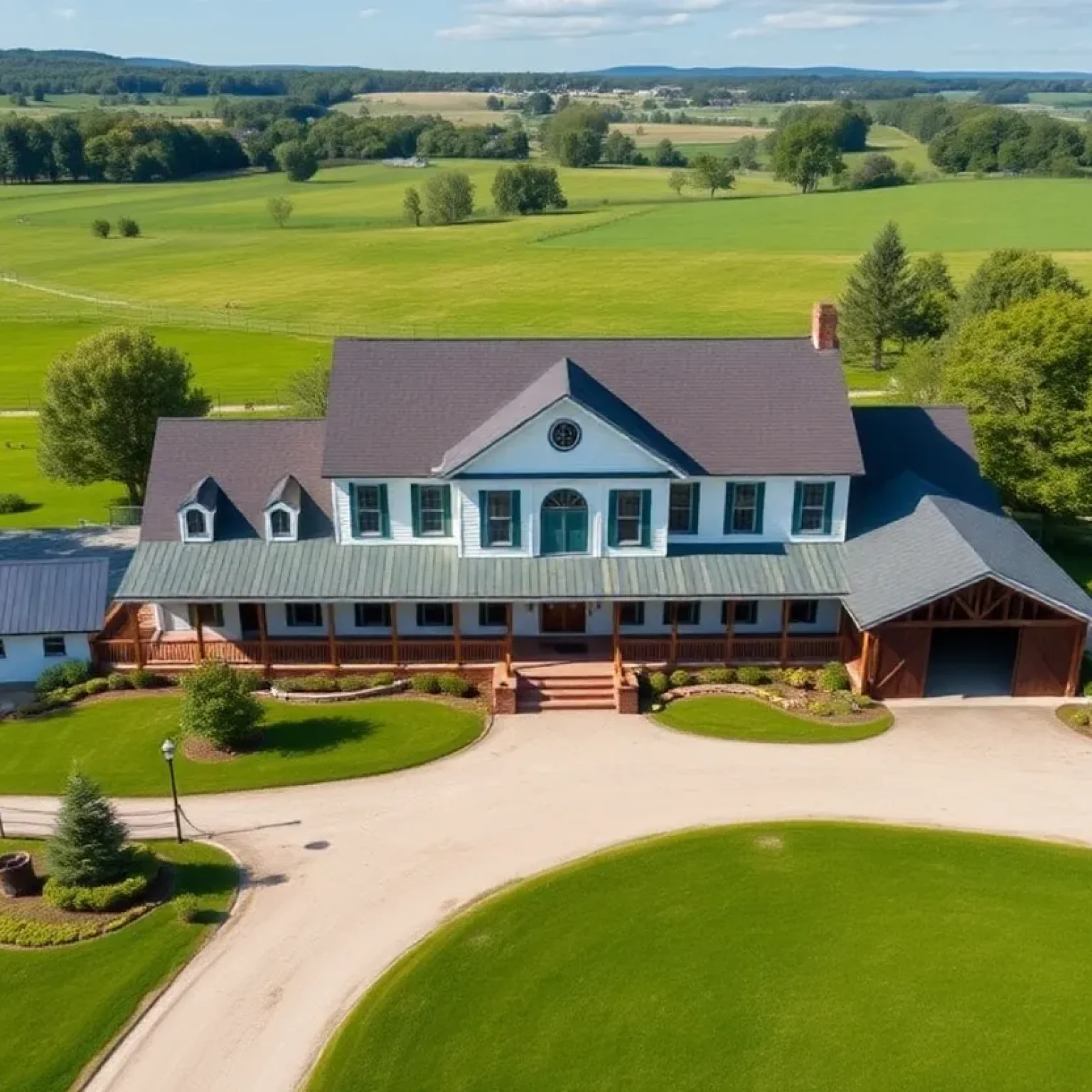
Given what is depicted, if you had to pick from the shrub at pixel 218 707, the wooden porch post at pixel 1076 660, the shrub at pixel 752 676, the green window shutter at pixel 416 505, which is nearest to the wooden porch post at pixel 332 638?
the green window shutter at pixel 416 505

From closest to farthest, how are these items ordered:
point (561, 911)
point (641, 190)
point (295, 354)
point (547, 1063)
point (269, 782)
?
point (547, 1063), point (561, 911), point (269, 782), point (295, 354), point (641, 190)

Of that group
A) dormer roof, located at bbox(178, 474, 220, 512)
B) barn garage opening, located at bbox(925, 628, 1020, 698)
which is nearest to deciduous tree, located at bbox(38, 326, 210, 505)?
dormer roof, located at bbox(178, 474, 220, 512)

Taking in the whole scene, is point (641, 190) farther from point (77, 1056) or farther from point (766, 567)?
point (77, 1056)

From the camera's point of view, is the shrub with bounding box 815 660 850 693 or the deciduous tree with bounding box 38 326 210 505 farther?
the deciduous tree with bounding box 38 326 210 505

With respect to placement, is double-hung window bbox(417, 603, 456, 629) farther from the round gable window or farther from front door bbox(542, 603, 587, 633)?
the round gable window

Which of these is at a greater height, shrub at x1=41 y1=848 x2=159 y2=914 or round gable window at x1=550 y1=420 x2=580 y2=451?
round gable window at x1=550 y1=420 x2=580 y2=451

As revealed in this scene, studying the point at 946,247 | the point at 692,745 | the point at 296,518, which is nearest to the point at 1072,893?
the point at 692,745

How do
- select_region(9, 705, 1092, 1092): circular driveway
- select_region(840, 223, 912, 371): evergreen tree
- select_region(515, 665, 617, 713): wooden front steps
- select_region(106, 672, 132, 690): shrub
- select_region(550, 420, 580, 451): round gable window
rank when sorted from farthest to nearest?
select_region(840, 223, 912, 371): evergreen tree, select_region(106, 672, 132, 690): shrub, select_region(550, 420, 580, 451): round gable window, select_region(515, 665, 617, 713): wooden front steps, select_region(9, 705, 1092, 1092): circular driveway
